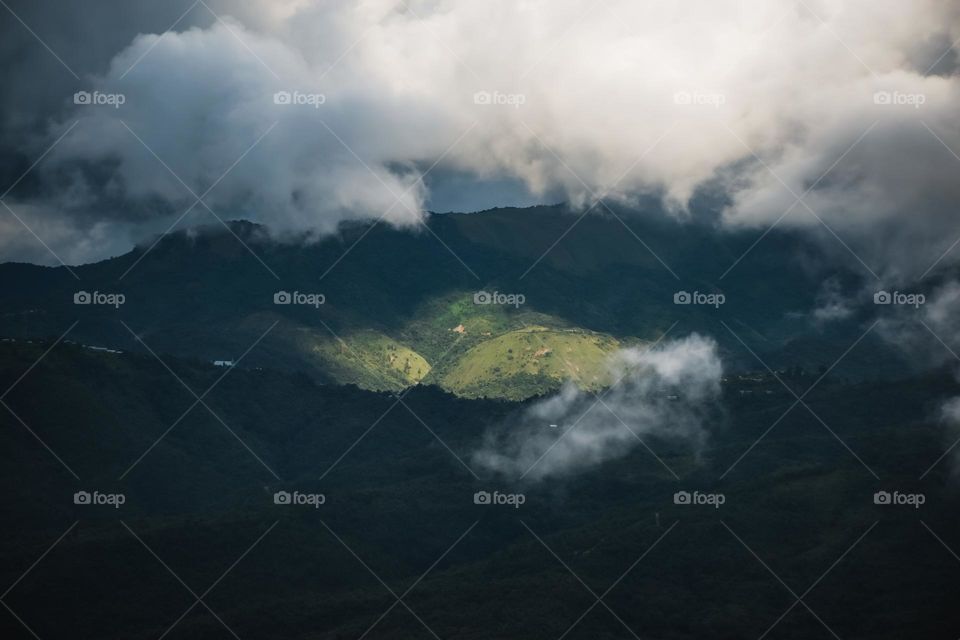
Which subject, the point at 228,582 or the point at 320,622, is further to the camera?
the point at 228,582

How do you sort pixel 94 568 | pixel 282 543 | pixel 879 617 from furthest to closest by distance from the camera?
pixel 282 543
pixel 94 568
pixel 879 617

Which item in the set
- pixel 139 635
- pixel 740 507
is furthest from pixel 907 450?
pixel 139 635

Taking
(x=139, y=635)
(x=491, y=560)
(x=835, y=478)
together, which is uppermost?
(x=835, y=478)

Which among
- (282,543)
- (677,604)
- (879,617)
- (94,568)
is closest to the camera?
(879,617)

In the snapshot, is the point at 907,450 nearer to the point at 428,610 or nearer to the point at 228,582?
the point at 428,610

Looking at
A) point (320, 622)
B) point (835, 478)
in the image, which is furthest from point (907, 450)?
point (320, 622)

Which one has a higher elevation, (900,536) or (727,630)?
(900,536)

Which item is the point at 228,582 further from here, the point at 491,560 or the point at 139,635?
the point at 491,560

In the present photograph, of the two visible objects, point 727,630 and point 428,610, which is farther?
point 428,610

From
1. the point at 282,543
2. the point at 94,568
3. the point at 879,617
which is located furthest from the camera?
the point at 282,543
